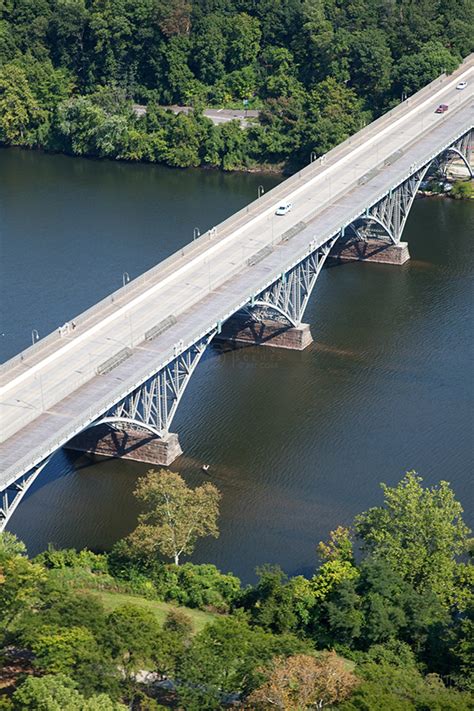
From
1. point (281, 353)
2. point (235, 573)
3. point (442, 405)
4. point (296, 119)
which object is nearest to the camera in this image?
point (235, 573)

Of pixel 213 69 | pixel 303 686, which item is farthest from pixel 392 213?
pixel 303 686

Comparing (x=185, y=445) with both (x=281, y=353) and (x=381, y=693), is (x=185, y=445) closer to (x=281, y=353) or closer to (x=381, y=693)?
(x=281, y=353)

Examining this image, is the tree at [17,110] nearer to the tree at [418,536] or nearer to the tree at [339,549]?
the tree at [339,549]

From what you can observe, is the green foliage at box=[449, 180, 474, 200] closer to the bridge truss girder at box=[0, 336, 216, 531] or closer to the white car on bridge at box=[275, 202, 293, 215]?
the white car on bridge at box=[275, 202, 293, 215]

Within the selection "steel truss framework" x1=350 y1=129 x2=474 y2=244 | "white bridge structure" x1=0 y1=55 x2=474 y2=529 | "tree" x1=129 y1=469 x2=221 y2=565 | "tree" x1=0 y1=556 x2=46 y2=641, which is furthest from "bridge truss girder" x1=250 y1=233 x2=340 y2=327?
"tree" x1=0 y1=556 x2=46 y2=641

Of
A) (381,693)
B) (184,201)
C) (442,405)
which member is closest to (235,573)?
(381,693)

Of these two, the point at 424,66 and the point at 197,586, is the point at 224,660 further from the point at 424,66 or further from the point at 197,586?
the point at 424,66
